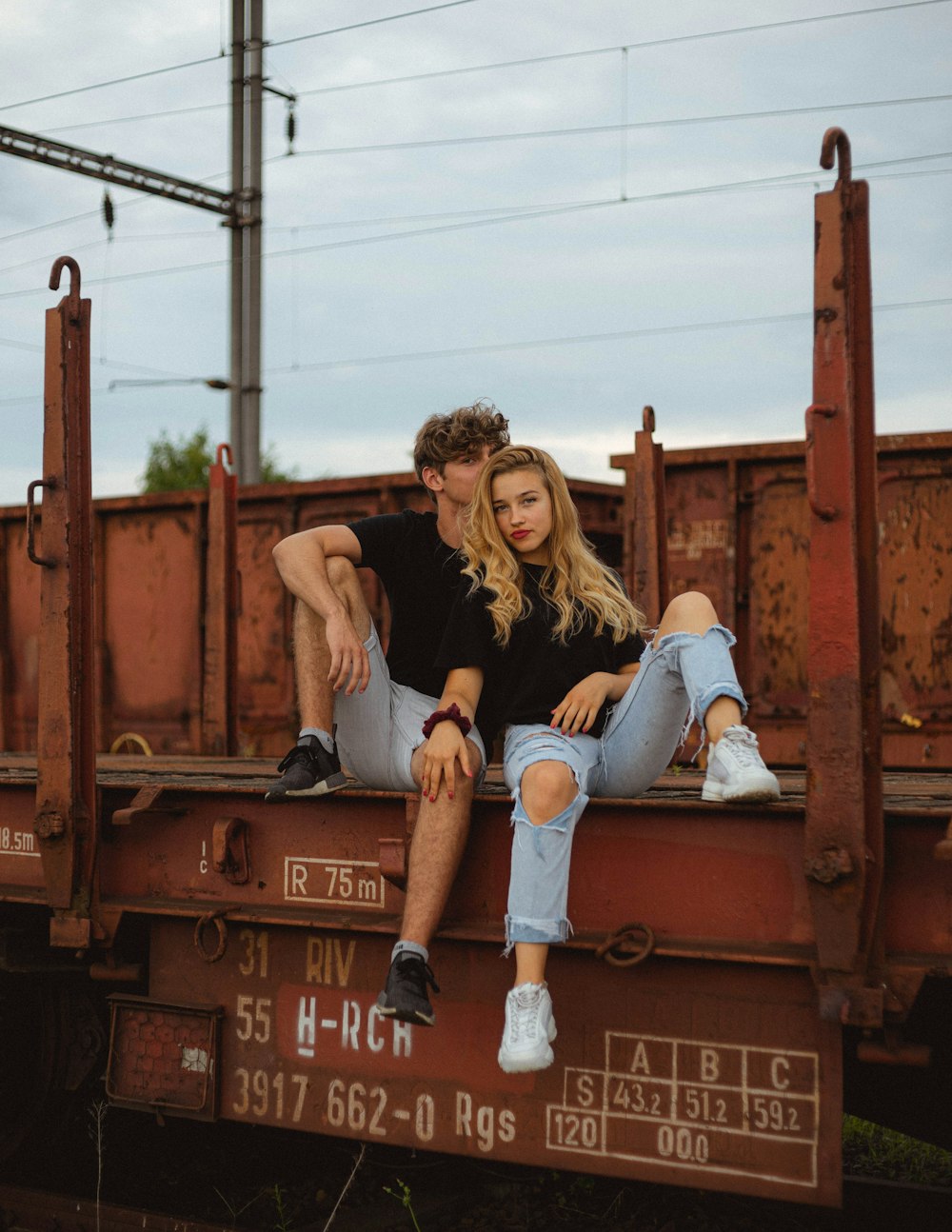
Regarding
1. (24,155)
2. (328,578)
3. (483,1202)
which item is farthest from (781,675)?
(24,155)

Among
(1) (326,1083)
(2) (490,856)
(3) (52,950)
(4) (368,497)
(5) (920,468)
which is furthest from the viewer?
(4) (368,497)

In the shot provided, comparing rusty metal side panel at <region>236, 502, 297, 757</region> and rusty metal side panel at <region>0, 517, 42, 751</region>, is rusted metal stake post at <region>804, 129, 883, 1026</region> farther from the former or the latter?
rusty metal side panel at <region>0, 517, 42, 751</region>

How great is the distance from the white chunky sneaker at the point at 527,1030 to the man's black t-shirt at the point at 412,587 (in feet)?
3.76

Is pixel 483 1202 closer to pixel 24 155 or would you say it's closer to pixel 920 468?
pixel 920 468

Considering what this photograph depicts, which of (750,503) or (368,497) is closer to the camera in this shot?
(750,503)

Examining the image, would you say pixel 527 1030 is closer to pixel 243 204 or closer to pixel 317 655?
pixel 317 655

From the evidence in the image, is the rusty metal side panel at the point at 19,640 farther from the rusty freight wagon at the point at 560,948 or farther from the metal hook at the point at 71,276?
the metal hook at the point at 71,276

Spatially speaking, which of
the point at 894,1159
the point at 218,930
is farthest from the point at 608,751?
the point at 894,1159

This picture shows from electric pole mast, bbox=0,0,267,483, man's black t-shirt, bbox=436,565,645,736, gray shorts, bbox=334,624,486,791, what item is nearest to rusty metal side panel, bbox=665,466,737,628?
gray shorts, bbox=334,624,486,791

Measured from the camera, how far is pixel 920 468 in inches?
267

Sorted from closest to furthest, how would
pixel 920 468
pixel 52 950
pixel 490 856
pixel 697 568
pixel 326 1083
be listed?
pixel 490 856 < pixel 326 1083 < pixel 52 950 < pixel 920 468 < pixel 697 568

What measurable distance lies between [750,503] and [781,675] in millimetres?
990

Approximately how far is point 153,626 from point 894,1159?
5.81 meters

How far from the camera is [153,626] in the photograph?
28.4ft
